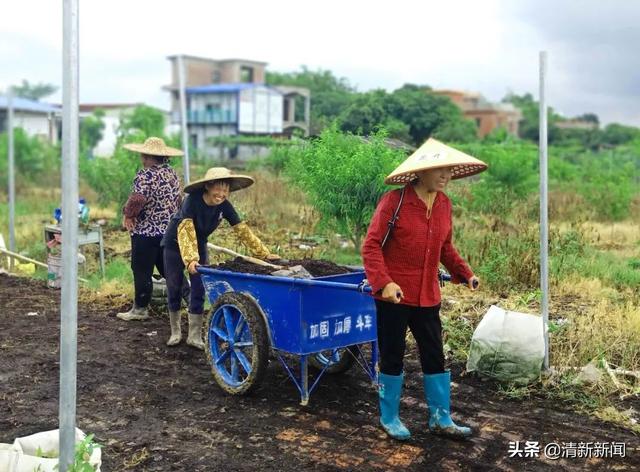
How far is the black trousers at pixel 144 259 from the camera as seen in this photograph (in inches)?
275

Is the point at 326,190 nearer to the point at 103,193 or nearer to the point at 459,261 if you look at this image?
the point at 459,261

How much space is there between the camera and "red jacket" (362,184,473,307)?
433 cm

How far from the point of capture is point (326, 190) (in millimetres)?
8617

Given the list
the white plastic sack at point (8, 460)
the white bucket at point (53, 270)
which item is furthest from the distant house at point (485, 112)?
the white plastic sack at point (8, 460)

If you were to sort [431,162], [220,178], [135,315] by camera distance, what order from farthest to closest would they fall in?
1. [135,315]
2. [220,178]
3. [431,162]

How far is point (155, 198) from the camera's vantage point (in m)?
6.88

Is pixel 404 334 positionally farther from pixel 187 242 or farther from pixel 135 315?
pixel 135 315

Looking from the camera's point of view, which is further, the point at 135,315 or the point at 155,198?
the point at 135,315

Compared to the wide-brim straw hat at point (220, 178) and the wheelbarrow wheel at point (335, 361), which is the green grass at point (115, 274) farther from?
the wheelbarrow wheel at point (335, 361)

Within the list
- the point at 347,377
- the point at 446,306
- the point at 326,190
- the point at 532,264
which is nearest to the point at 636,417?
the point at 347,377

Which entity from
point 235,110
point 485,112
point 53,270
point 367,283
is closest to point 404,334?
point 367,283

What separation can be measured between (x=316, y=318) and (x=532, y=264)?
3.81m

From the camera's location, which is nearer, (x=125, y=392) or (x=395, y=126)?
(x=125, y=392)

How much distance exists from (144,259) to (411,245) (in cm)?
346
